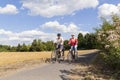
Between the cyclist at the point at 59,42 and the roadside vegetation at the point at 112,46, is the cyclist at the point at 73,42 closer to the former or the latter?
the cyclist at the point at 59,42

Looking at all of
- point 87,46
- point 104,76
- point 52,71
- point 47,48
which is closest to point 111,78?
point 104,76

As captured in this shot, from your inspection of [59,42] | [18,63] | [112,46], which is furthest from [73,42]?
[112,46]

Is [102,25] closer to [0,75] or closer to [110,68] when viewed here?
[110,68]

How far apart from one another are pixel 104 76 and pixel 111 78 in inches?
30.6

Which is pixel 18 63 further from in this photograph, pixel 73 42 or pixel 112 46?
pixel 112 46

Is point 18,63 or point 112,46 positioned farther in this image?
point 18,63

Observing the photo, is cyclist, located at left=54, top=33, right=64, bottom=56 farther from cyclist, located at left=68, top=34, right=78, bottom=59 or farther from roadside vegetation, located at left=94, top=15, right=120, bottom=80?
roadside vegetation, located at left=94, top=15, right=120, bottom=80

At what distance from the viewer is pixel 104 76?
53.7 feet

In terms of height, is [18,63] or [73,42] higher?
[73,42]

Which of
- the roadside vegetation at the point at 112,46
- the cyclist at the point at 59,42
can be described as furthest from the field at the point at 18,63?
the roadside vegetation at the point at 112,46

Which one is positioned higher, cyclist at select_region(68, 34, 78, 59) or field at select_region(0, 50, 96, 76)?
cyclist at select_region(68, 34, 78, 59)

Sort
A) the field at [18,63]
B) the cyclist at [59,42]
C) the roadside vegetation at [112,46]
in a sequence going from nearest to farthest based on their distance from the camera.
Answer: the roadside vegetation at [112,46] < the field at [18,63] < the cyclist at [59,42]

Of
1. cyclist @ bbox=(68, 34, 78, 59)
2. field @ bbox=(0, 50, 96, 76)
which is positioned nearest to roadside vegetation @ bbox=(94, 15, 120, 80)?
cyclist @ bbox=(68, 34, 78, 59)

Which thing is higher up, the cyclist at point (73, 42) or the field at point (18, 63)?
the cyclist at point (73, 42)
